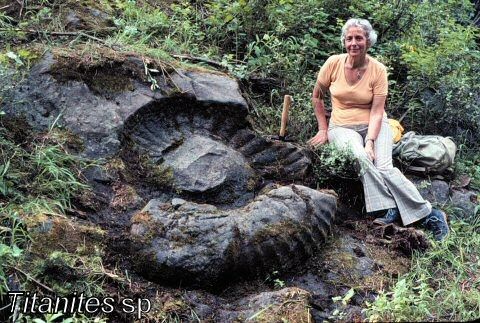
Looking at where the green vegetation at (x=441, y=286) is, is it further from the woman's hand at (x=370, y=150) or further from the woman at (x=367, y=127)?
the woman's hand at (x=370, y=150)

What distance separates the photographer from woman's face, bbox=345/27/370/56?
15.0 feet

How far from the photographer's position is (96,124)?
4156 mm

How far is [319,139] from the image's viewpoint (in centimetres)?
493

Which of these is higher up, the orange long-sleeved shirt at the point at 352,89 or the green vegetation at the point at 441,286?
the orange long-sleeved shirt at the point at 352,89

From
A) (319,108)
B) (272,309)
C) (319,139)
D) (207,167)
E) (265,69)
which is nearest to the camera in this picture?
→ (272,309)

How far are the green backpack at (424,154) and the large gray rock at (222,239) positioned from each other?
59.4 inches

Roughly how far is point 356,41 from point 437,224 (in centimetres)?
161

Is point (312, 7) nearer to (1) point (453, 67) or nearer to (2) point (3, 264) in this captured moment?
(1) point (453, 67)

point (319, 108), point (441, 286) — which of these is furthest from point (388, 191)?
point (319, 108)

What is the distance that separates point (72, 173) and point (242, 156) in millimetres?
1345

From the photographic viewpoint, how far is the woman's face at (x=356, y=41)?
4574 millimetres

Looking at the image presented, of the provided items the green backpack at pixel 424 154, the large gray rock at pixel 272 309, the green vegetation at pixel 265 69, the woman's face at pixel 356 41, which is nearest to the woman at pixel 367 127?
the woman's face at pixel 356 41

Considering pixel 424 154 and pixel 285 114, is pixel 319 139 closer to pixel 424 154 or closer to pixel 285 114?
pixel 285 114

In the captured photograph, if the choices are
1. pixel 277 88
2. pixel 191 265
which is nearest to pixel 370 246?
pixel 191 265
